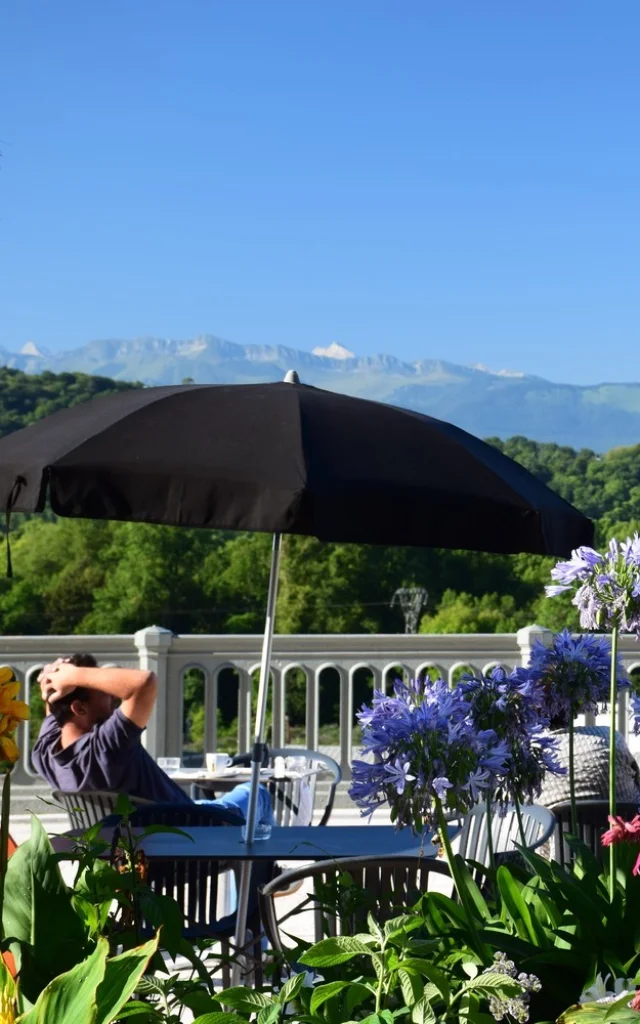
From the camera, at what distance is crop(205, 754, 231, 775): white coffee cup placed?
5719 millimetres

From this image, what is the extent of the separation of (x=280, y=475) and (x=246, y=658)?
486cm

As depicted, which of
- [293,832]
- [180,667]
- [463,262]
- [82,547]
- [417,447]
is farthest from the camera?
[463,262]

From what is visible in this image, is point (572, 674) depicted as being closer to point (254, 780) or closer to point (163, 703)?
point (254, 780)

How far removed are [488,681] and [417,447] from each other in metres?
1.25

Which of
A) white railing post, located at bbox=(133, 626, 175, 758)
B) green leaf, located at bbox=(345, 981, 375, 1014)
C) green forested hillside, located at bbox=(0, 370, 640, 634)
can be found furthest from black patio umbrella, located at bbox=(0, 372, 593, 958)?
green forested hillside, located at bbox=(0, 370, 640, 634)

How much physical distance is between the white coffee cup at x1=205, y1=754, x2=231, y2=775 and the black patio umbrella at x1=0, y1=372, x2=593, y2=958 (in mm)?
2966

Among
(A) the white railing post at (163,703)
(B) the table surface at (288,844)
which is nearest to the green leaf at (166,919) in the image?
(B) the table surface at (288,844)

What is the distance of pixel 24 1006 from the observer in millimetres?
1235

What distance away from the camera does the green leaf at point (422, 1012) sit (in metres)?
1.25

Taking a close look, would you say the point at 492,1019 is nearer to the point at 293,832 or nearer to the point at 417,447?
the point at 417,447

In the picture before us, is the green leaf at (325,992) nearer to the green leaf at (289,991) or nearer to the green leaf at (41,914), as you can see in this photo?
the green leaf at (289,991)

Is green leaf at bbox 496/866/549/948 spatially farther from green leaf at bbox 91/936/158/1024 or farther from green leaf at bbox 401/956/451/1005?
green leaf at bbox 91/936/158/1024

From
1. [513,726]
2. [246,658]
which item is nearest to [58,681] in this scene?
[246,658]

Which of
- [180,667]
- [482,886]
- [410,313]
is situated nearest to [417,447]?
[482,886]
